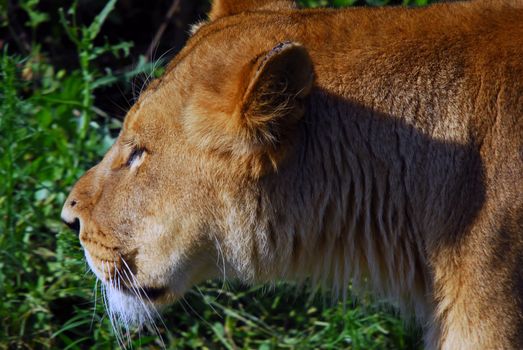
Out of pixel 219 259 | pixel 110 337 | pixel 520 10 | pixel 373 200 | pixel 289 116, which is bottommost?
pixel 110 337

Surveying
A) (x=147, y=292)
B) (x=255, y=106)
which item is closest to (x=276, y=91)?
(x=255, y=106)

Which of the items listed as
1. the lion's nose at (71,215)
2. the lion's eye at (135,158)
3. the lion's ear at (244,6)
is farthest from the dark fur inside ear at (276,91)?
the lion's nose at (71,215)

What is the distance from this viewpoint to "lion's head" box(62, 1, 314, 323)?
8.75 feet

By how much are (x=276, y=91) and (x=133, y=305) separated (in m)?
0.95

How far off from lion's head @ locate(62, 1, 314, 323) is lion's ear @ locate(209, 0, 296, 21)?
9 cm

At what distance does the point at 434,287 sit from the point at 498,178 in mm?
359

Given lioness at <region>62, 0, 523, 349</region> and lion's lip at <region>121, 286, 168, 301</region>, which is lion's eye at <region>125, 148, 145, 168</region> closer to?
lioness at <region>62, 0, 523, 349</region>

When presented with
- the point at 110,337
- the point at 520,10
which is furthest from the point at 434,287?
the point at 110,337

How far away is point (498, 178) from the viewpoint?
2639 millimetres

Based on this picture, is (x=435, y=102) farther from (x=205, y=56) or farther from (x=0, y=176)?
(x=0, y=176)

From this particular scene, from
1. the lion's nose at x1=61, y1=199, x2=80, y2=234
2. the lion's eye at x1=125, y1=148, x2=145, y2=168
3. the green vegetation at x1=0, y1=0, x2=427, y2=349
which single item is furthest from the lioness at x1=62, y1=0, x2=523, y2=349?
the green vegetation at x1=0, y1=0, x2=427, y2=349

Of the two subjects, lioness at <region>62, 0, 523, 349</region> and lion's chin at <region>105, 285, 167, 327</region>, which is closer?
lioness at <region>62, 0, 523, 349</region>

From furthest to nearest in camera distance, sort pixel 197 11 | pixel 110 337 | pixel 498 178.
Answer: pixel 197 11 → pixel 110 337 → pixel 498 178

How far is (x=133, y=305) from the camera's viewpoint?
316 cm
